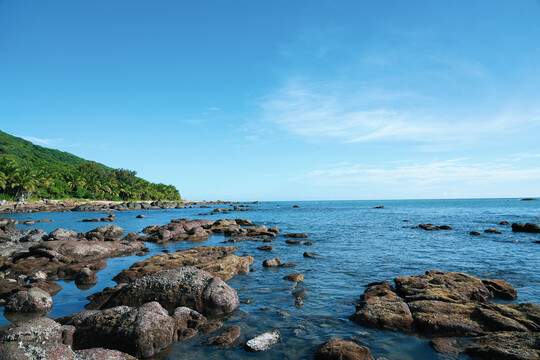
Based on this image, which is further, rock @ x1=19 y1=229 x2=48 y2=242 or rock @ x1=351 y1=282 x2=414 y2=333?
rock @ x1=19 y1=229 x2=48 y2=242

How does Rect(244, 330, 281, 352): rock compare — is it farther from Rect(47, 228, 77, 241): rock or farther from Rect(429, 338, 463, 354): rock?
Rect(47, 228, 77, 241): rock

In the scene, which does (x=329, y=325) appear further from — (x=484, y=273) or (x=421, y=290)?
(x=484, y=273)

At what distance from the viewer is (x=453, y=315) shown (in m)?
11.3

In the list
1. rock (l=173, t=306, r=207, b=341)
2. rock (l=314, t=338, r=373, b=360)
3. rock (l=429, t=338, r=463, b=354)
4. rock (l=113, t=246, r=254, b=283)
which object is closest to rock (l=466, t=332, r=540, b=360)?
rock (l=429, t=338, r=463, b=354)

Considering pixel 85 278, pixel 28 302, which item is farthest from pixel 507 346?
pixel 85 278

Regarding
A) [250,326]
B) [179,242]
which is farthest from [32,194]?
[250,326]

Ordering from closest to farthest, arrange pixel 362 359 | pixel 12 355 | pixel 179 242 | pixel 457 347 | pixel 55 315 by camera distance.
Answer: pixel 12 355 < pixel 362 359 < pixel 457 347 < pixel 55 315 < pixel 179 242

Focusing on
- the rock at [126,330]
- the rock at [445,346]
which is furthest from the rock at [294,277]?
the rock at [126,330]

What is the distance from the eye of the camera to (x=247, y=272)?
64.9 ft

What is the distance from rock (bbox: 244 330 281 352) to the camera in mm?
9482

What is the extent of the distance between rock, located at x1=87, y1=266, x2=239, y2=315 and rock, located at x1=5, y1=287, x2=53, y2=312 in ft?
5.91

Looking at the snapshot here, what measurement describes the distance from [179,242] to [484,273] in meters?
29.6

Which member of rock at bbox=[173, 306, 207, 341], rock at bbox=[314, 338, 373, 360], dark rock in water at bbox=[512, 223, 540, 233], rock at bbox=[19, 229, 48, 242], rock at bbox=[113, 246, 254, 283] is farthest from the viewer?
dark rock in water at bbox=[512, 223, 540, 233]

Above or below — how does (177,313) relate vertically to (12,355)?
below
